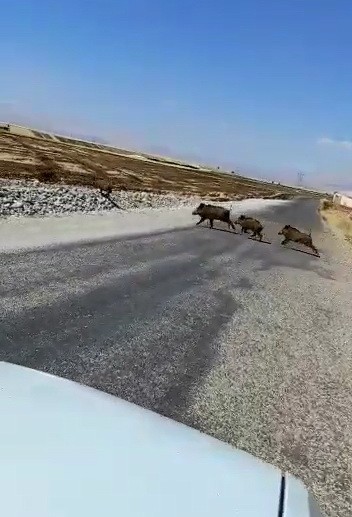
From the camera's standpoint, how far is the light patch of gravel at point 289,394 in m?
4.51

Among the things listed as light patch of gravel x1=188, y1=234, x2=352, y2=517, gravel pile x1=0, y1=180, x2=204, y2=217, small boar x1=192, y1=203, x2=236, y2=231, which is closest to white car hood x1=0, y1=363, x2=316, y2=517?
light patch of gravel x1=188, y1=234, x2=352, y2=517

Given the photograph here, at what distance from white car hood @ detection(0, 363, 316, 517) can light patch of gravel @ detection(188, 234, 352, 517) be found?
2352 millimetres

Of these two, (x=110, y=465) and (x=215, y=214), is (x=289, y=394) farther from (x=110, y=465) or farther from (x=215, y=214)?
(x=215, y=214)

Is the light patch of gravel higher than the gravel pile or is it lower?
higher

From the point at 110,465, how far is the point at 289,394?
4.53 m

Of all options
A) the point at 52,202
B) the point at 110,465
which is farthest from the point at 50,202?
the point at 110,465

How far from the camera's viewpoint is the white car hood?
157cm

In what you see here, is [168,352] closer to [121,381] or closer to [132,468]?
[121,381]

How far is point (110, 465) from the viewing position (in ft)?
5.79

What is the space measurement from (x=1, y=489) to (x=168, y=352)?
515 cm

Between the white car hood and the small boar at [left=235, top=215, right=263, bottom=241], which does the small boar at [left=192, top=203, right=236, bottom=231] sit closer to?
the small boar at [left=235, top=215, right=263, bottom=241]

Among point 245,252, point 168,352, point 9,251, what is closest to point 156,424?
point 168,352

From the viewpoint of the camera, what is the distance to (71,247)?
43.1 ft

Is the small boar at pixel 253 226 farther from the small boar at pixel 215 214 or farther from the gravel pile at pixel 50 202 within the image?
the gravel pile at pixel 50 202
